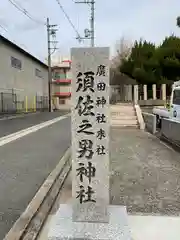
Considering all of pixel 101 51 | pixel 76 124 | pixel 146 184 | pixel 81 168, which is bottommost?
pixel 146 184

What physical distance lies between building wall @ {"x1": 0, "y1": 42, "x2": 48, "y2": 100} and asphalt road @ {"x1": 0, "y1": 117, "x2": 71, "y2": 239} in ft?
59.7

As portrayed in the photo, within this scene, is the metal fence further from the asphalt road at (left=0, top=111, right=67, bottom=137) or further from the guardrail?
the guardrail

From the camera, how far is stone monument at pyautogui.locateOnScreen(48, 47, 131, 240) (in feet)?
12.2

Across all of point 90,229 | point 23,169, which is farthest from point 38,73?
point 90,229

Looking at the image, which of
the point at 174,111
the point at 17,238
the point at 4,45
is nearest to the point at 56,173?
the point at 17,238

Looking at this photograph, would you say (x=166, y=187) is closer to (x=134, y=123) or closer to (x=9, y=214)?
(x=9, y=214)

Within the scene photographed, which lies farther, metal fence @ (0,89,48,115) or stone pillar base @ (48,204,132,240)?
metal fence @ (0,89,48,115)

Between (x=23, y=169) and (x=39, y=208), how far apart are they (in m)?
2.85

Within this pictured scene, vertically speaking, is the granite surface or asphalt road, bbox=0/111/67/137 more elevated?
the granite surface

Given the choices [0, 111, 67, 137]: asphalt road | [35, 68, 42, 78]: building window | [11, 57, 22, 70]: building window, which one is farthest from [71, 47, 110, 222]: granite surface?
[35, 68, 42, 78]: building window

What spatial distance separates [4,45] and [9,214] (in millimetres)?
27361

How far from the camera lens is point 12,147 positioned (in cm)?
1109

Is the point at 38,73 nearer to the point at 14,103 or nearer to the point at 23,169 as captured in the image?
the point at 14,103

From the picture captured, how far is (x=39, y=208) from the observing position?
5.18 m
